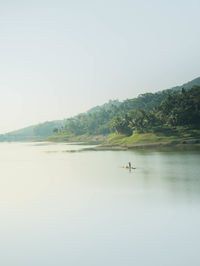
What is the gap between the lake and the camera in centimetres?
1791

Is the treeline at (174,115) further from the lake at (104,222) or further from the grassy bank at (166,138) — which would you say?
the lake at (104,222)

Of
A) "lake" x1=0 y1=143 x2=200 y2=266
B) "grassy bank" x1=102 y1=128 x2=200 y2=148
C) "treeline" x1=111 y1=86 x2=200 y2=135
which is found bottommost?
"lake" x1=0 y1=143 x2=200 y2=266

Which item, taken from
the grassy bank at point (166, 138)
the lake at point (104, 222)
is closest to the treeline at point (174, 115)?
the grassy bank at point (166, 138)

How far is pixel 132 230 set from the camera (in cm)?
2205

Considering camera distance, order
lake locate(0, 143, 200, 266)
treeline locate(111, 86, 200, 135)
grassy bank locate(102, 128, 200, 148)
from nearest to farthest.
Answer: lake locate(0, 143, 200, 266), grassy bank locate(102, 128, 200, 148), treeline locate(111, 86, 200, 135)

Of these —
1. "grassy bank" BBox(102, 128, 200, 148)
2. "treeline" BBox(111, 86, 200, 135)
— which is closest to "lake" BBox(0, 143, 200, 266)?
"grassy bank" BBox(102, 128, 200, 148)

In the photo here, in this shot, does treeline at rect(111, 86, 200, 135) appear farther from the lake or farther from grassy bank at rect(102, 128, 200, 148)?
the lake

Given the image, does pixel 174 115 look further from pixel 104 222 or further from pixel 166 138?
pixel 104 222

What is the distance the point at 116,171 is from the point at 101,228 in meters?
29.9

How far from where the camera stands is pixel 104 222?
79.4 ft

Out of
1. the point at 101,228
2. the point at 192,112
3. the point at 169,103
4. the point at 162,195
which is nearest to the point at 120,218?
the point at 101,228

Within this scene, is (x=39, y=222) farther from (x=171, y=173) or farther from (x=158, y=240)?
(x=171, y=173)

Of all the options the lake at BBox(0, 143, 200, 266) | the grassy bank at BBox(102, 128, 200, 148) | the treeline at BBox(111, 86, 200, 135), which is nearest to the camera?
the lake at BBox(0, 143, 200, 266)

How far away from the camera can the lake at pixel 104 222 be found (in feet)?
58.7
